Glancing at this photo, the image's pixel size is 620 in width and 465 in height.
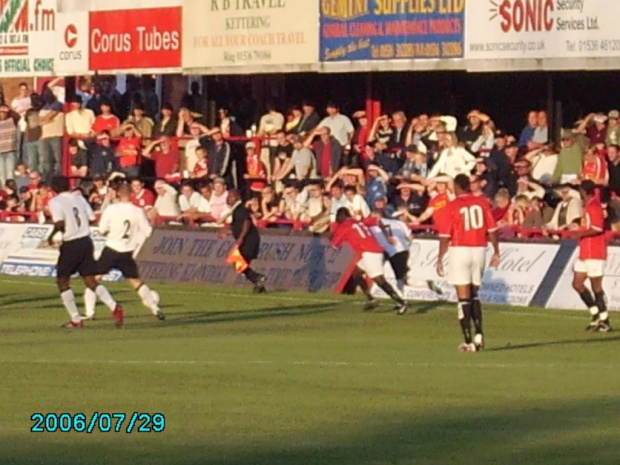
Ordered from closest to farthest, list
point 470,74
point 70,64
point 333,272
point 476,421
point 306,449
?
point 306,449
point 476,421
point 333,272
point 470,74
point 70,64

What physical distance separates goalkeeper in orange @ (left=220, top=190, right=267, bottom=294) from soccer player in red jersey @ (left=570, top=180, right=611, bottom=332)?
333 inches

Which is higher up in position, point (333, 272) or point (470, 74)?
point (470, 74)

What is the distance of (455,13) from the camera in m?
31.4

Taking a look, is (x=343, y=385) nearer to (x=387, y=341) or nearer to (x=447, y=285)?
(x=387, y=341)

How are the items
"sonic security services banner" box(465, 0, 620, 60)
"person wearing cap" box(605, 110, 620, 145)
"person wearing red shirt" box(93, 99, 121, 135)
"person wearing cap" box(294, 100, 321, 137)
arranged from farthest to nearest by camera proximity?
"person wearing red shirt" box(93, 99, 121, 135)
"person wearing cap" box(294, 100, 321, 137)
"person wearing cap" box(605, 110, 620, 145)
"sonic security services banner" box(465, 0, 620, 60)

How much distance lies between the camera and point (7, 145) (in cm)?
4006

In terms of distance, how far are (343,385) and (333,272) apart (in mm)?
14503

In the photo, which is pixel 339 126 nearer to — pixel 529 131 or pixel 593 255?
pixel 529 131

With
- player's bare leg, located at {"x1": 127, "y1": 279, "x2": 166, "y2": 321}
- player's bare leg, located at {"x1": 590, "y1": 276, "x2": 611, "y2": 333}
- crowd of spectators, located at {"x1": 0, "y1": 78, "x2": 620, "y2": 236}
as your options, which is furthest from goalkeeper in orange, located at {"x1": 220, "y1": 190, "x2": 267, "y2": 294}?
player's bare leg, located at {"x1": 590, "y1": 276, "x2": 611, "y2": 333}

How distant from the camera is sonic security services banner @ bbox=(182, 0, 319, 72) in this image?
33.9 meters

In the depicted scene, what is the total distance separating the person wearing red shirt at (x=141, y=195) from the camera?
34.3 meters

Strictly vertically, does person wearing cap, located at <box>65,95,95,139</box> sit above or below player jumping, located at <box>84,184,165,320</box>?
above

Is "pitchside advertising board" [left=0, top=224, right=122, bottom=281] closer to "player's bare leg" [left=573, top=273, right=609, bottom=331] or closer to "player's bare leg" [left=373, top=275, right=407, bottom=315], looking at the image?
"player's bare leg" [left=373, top=275, right=407, bottom=315]

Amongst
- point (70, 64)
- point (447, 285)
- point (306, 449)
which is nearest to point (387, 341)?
point (447, 285)
